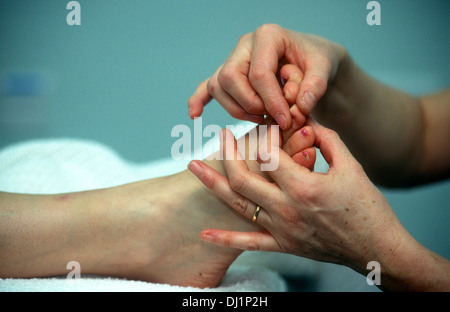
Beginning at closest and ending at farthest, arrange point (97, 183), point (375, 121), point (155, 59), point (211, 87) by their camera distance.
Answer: point (211, 87)
point (375, 121)
point (97, 183)
point (155, 59)

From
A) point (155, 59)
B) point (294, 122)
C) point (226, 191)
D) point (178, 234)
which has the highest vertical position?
point (155, 59)

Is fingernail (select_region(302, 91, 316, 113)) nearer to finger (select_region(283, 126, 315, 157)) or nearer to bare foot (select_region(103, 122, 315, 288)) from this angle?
finger (select_region(283, 126, 315, 157))

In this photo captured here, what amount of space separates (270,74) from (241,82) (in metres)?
0.04

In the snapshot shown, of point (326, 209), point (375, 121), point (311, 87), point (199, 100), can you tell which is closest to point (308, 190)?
point (326, 209)

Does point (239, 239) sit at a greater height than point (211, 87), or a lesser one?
lesser

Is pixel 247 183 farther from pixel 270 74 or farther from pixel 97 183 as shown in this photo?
pixel 97 183

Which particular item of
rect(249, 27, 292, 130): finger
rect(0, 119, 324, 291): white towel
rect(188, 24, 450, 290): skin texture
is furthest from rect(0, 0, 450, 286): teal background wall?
rect(249, 27, 292, 130): finger

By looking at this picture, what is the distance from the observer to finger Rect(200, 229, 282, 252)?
528mm

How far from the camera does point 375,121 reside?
30.0 inches

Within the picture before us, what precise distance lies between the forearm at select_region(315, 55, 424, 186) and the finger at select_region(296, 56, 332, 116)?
0.15m

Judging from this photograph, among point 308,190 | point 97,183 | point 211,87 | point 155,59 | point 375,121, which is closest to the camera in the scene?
point 308,190

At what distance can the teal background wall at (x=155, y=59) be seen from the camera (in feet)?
3.04

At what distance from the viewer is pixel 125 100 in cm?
104

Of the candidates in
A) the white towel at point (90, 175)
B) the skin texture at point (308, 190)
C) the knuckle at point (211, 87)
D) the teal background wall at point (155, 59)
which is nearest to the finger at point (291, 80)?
the skin texture at point (308, 190)
